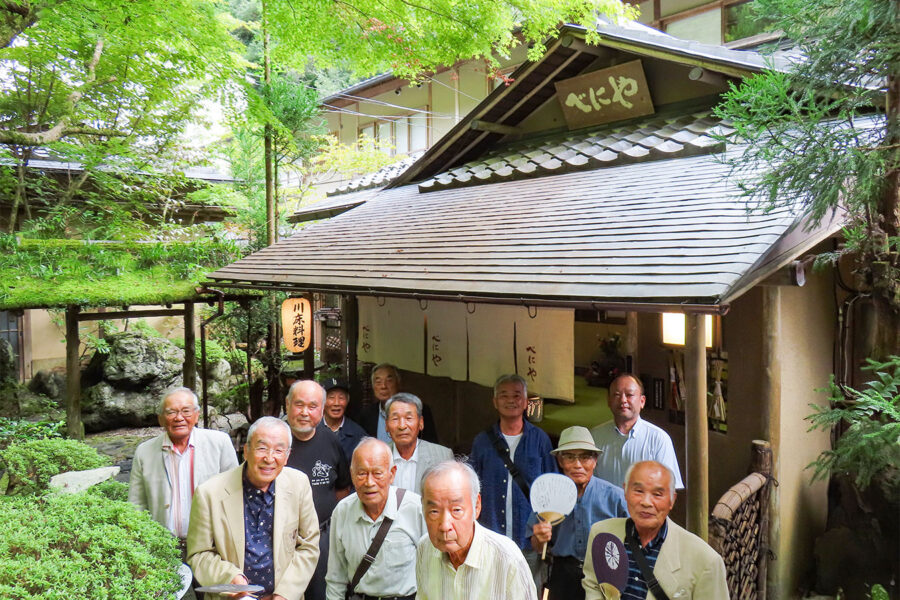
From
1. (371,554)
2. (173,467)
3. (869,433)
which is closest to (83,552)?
(173,467)

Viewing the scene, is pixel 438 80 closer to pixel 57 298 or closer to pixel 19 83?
pixel 19 83

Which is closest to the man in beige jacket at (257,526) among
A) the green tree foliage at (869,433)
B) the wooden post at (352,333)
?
the green tree foliage at (869,433)

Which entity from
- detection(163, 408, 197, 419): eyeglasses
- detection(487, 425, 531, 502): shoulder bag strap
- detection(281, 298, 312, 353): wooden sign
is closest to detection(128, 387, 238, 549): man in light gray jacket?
detection(163, 408, 197, 419): eyeglasses

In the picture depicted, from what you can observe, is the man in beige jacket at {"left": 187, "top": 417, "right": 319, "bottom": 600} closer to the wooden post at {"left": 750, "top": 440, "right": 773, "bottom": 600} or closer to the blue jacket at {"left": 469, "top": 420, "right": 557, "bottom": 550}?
the blue jacket at {"left": 469, "top": 420, "right": 557, "bottom": 550}

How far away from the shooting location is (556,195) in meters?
7.68

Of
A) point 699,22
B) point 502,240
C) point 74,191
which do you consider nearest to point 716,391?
point 502,240

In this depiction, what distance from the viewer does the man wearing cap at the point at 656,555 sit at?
3.24 metres

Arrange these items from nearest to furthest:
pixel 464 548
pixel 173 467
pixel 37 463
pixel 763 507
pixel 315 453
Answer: pixel 464 548 → pixel 173 467 → pixel 315 453 → pixel 763 507 → pixel 37 463

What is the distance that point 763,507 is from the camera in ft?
18.8

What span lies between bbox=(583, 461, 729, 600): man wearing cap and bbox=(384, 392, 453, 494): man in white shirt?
1799mm

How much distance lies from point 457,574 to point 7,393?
581 inches

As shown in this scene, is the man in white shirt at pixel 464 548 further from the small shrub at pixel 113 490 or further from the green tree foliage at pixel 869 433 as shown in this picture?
the small shrub at pixel 113 490

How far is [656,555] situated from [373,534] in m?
1.75

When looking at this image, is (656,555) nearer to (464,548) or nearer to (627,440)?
(464,548)
